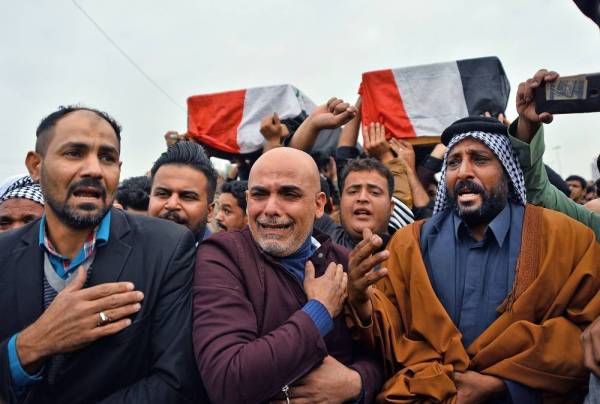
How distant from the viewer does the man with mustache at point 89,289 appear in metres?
1.78

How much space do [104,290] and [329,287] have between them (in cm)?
90

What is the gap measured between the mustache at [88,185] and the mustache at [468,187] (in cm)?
191

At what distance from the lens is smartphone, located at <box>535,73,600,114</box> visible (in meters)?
1.99

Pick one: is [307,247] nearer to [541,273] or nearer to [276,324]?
[276,324]

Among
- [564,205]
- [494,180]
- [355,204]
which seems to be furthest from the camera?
[355,204]

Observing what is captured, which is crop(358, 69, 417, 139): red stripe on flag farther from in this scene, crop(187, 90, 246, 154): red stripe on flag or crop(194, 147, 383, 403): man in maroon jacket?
crop(194, 147, 383, 403): man in maroon jacket

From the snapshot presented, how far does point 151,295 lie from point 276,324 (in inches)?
21.2

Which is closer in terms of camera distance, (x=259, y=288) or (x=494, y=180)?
(x=259, y=288)

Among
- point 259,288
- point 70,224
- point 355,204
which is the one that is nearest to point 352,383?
point 259,288

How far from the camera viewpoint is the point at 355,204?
3.61 meters

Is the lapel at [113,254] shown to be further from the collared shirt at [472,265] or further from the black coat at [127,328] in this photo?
the collared shirt at [472,265]

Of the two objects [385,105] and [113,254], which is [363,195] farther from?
[113,254]

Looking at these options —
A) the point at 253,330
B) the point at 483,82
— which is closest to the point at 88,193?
the point at 253,330

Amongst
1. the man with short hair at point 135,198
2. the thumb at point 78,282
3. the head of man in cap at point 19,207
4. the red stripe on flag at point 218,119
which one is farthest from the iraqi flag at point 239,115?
the thumb at point 78,282
